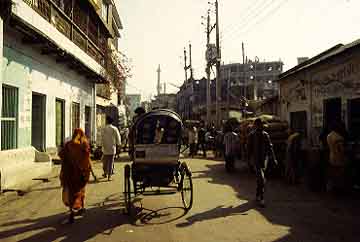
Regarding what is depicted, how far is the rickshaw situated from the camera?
25.4 feet

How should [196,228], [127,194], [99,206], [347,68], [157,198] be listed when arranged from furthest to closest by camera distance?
[347,68], [157,198], [99,206], [127,194], [196,228]

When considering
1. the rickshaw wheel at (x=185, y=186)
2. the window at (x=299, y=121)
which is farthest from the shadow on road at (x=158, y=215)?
the window at (x=299, y=121)

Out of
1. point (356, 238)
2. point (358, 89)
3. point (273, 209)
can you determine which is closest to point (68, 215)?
point (273, 209)

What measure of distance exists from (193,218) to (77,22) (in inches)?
594

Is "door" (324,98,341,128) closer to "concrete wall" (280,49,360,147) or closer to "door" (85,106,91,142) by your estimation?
"concrete wall" (280,49,360,147)

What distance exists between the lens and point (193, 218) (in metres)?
7.10

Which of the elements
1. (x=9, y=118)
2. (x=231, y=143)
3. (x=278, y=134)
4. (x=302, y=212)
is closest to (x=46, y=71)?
(x=9, y=118)

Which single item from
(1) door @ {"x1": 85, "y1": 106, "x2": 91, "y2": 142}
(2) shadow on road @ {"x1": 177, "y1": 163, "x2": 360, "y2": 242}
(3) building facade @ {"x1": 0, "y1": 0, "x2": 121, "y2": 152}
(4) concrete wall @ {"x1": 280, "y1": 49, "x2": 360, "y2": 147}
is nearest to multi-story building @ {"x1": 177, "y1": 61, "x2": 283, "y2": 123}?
(1) door @ {"x1": 85, "y1": 106, "x2": 91, "y2": 142}

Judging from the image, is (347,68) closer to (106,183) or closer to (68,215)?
(106,183)

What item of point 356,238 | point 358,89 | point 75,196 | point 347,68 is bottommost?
point 356,238

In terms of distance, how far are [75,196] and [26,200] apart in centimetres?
239

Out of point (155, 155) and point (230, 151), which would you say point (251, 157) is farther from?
point (230, 151)

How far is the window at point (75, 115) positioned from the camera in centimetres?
1949

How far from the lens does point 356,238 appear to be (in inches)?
231
